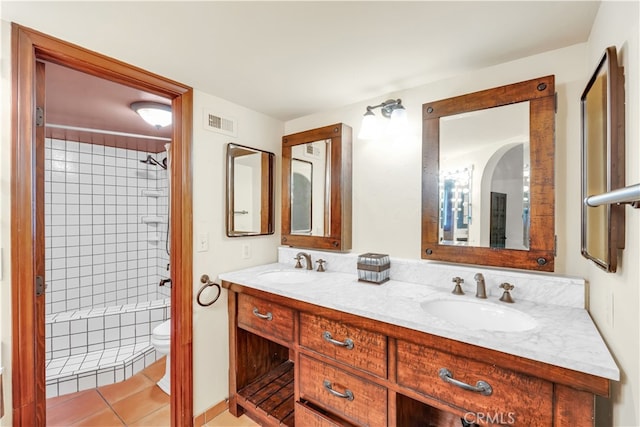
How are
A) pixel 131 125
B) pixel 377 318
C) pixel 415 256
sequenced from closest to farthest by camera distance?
1. pixel 377 318
2. pixel 415 256
3. pixel 131 125

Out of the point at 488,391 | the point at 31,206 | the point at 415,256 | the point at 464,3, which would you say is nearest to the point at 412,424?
the point at 488,391

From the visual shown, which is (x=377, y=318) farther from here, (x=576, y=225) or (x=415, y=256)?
(x=576, y=225)

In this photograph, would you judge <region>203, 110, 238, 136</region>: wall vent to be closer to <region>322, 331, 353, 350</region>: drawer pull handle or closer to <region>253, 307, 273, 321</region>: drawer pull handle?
<region>253, 307, 273, 321</region>: drawer pull handle

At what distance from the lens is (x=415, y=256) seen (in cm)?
169

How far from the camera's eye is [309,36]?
122 cm

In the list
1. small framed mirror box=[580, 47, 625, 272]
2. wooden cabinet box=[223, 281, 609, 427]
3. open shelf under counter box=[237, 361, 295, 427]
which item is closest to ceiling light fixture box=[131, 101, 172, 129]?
wooden cabinet box=[223, 281, 609, 427]

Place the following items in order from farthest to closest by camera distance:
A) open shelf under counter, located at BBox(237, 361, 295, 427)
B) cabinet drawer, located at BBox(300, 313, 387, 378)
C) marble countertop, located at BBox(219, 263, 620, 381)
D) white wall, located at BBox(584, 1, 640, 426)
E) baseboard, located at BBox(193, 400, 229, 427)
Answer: baseboard, located at BBox(193, 400, 229, 427) → open shelf under counter, located at BBox(237, 361, 295, 427) → cabinet drawer, located at BBox(300, 313, 387, 378) → marble countertop, located at BBox(219, 263, 620, 381) → white wall, located at BBox(584, 1, 640, 426)

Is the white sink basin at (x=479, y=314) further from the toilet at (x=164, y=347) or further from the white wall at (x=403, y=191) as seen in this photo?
the toilet at (x=164, y=347)

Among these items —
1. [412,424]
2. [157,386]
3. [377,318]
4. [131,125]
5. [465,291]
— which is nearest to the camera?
[377,318]

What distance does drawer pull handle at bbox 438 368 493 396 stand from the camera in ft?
3.05

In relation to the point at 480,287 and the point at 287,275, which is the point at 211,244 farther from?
the point at 480,287

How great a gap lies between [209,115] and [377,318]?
1585 millimetres

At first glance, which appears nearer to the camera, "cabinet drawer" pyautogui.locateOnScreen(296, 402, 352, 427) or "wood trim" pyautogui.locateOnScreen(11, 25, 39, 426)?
"wood trim" pyautogui.locateOnScreen(11, 25, 39, 426)

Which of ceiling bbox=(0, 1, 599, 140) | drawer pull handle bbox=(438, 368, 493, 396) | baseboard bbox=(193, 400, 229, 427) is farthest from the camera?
baseboard bbox=(193, 400, 229, 427)
